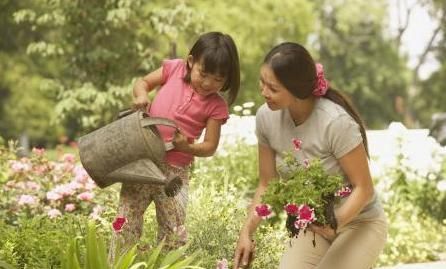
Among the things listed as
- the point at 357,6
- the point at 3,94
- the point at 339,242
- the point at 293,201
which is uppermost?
the point at 357,6

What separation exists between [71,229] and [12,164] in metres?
2.63

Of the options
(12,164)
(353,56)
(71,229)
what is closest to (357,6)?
(353,56)

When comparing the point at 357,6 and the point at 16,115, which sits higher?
the point at 357,6

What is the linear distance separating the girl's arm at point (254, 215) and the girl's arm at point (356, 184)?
380 millimetres

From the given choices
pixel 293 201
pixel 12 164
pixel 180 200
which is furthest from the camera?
pixel 12 164

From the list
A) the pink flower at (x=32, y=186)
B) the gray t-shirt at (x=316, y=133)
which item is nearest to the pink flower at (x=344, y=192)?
the gray t-shirt at (x=316, y=133)

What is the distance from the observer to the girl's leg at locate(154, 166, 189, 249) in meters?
4.14

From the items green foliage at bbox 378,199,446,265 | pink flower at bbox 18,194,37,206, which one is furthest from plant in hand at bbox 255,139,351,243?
green foliage at bbox 378,199,446,265

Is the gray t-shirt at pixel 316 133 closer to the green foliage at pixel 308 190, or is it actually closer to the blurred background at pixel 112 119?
the green foliage at pixel 308 190

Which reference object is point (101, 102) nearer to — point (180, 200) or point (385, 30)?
point (180, 200)

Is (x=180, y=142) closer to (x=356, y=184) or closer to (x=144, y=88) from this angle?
(x=144, y=88)

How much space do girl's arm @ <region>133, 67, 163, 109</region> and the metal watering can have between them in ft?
A: 0.71

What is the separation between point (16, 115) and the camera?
25.9m

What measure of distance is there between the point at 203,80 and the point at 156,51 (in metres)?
14.1
